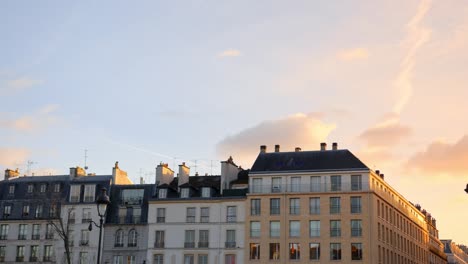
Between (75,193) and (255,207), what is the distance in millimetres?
20545

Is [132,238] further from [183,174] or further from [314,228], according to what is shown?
[314,228]

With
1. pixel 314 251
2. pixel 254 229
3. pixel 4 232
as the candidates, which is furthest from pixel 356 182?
pixel 4 232

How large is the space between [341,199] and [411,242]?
24342 millimetres

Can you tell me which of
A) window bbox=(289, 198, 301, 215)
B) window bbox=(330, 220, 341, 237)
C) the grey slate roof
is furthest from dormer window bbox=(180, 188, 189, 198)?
window bbox=(330, 220, 341, 237)

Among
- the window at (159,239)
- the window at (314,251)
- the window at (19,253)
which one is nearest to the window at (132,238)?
the window at (159,239)

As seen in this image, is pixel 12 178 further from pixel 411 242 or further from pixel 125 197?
pixel 411 242

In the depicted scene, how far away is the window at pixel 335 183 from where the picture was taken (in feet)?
238

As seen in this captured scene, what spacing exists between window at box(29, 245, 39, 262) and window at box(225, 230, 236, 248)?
2149cm

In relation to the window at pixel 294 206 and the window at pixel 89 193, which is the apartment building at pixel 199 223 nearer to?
the window at pixel 294 206

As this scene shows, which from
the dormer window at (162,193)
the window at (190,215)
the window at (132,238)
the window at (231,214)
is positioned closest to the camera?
the window at (231,214)

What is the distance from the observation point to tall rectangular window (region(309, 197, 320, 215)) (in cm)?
7244

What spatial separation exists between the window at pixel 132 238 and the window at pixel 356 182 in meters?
23.2

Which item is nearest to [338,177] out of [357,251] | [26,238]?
[357,251]

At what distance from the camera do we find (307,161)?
75812 mm
